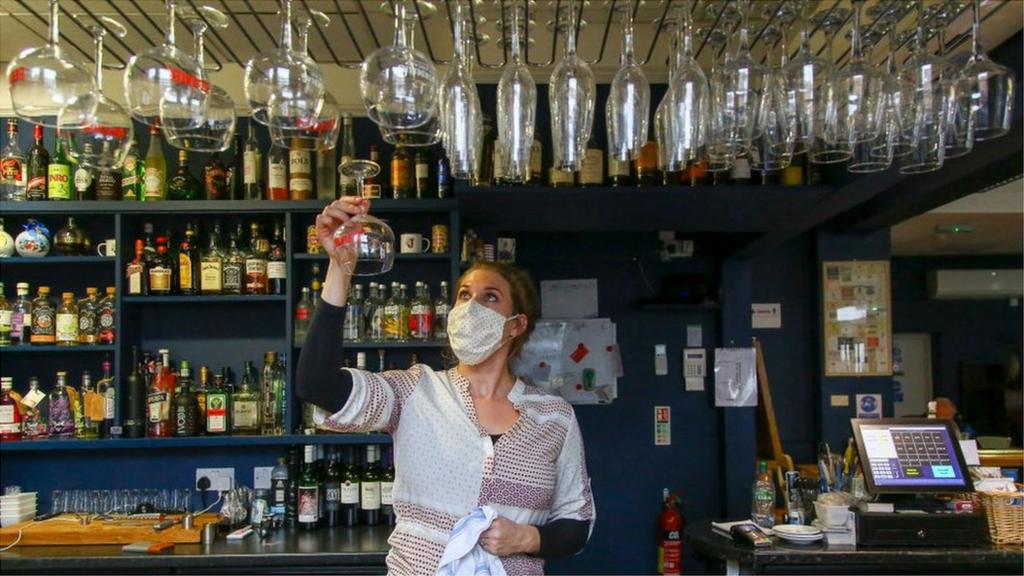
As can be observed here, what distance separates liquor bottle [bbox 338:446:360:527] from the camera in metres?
3.30

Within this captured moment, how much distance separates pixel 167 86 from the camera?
1334mm

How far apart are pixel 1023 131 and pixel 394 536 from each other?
217cm

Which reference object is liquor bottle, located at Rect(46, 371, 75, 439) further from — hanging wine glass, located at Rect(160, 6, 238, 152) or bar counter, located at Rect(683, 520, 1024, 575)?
bar counter, located at Rect(683, 520, 1024, 575)

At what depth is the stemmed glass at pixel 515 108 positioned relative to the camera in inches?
59.1

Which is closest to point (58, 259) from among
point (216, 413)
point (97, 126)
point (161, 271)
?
point (161, 271)

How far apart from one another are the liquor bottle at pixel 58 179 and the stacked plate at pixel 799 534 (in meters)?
3.09

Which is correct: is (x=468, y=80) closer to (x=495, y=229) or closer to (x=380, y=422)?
(x=380, y=422)

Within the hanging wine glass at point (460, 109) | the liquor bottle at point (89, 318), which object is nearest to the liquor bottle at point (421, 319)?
the liquor bottle at point (89, 318)

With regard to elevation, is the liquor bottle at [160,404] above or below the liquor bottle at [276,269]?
below

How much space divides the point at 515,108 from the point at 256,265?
220 centimetres

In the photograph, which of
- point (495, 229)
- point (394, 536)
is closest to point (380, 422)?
point (394, 536)

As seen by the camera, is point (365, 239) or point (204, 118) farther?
point (365, 239)

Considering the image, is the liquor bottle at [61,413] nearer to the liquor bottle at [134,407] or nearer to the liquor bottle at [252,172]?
the liquor bottle at [134,407]

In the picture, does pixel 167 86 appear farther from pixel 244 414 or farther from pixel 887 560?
pixel 887 560
